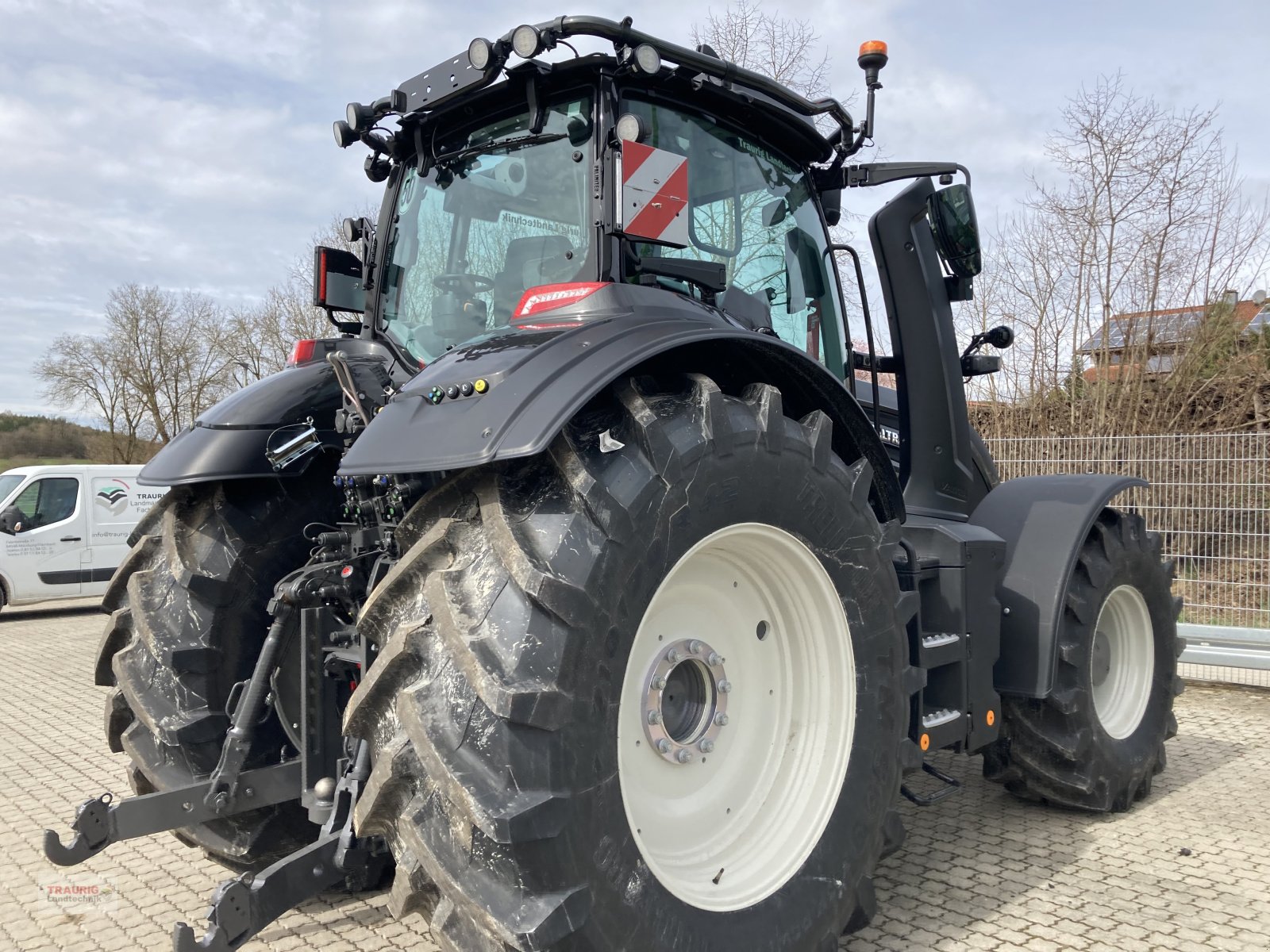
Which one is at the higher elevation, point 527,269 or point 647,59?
point 647,59

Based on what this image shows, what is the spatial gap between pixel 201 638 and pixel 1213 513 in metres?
7.79

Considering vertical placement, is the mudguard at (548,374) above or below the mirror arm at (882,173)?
below

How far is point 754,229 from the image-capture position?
11.2ft

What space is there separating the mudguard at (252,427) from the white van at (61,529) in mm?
9897

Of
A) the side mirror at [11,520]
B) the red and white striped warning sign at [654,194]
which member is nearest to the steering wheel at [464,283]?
the red and white striped warning sign at [654,194]

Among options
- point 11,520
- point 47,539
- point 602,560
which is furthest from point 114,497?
point 602,560

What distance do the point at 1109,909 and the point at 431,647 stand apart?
2511 mm

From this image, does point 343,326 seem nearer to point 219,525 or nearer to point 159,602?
point 219,525

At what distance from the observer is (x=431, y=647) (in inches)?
79.4

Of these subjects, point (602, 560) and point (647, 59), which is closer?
point (602, 560)

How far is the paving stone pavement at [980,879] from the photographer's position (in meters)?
2.98

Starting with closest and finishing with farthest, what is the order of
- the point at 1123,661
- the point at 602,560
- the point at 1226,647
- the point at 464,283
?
the point at 602,560 < the point at 464,283 < the point at 1123,661 < the point at 1226,647

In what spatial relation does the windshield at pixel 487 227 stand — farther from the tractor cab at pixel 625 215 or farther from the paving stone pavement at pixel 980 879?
the paving stone pavement at pixel 980 879

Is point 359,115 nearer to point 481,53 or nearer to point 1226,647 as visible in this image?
point 481,53
